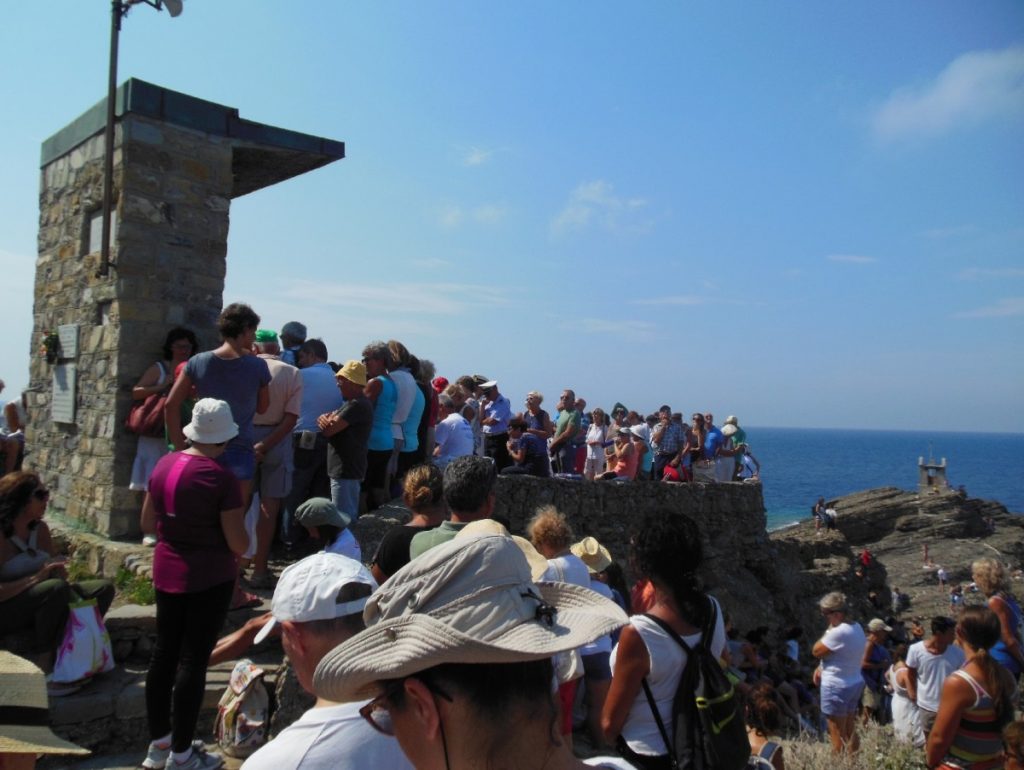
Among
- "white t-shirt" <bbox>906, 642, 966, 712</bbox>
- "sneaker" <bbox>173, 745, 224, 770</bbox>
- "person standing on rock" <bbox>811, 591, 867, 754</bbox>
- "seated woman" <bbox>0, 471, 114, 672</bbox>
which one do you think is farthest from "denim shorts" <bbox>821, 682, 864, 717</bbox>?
"seated woman" <bbox>0, 471, 114, 672</bbox>

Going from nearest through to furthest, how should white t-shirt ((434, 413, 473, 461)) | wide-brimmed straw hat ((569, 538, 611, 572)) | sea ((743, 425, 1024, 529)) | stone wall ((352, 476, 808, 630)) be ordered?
wide-brimmed straw hat ((569, 538, 611, 572)) → white t-shirt ((434, 413, 473, 461)) → stone wall ((352, 476, 808, 630)) → sea ((743, 425, 1024, 529))

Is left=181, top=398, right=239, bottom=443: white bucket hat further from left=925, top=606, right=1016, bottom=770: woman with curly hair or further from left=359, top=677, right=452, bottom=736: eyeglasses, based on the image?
left=925, top=606, right=1016, bottom=770: woman with curly hair

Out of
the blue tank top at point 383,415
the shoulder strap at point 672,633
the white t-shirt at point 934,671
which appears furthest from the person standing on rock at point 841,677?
the shoulder strap at point 672,633

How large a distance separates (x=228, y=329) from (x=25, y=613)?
6.55 ft

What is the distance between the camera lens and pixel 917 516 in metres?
34.9

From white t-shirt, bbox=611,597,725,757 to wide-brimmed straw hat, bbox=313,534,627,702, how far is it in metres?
1.47

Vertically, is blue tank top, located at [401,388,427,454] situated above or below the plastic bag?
above

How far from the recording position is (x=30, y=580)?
171 inches

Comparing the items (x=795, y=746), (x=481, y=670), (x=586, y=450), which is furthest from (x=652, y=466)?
(x=481, y=670)

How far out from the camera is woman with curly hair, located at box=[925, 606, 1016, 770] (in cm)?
402

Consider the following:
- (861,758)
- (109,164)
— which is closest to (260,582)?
(109,164)

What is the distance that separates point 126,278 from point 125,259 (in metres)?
0.16

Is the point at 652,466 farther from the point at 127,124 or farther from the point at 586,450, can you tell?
the point at 127,124

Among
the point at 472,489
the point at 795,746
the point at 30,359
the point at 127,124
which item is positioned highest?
the point at 127,124
